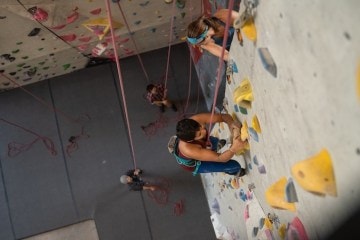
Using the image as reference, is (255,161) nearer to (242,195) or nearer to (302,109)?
(242,195)

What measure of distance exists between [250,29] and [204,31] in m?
0.66

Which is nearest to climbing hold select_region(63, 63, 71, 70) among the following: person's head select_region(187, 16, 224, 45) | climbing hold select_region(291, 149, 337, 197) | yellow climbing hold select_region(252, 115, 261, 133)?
person's head select_region(187, 16, 224, 45)

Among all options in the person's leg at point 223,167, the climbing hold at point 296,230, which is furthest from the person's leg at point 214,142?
the climbing hold at point 296,230

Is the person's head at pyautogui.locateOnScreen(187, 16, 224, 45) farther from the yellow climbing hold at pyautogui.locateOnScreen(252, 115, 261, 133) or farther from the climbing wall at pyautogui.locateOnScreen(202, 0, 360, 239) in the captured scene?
the yellow climbing hold at pyautogui.locateOnScreen(252, 115, 261, 133)

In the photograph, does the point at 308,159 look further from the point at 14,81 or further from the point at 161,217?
the point at 14,81

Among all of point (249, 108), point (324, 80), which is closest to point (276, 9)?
point (324, 80)

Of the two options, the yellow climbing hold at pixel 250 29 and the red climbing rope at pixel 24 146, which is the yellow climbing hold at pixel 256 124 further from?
the red climbing rope at pixel 24 146

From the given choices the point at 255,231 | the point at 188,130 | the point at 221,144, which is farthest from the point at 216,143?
the point at 255,231

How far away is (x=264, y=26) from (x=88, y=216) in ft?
9.64

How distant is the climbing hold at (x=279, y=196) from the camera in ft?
3.80

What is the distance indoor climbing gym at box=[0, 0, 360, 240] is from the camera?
0.77 metres

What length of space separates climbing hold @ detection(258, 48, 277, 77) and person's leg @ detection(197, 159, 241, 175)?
2.90ft

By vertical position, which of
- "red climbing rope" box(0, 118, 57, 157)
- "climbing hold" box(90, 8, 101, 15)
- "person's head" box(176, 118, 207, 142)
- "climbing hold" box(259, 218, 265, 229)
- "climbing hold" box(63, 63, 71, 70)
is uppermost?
"climbing hold" box(63, 63, 71, 70)

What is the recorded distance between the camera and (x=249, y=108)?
1366 mm
